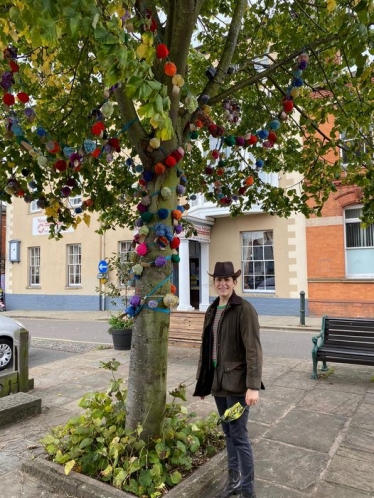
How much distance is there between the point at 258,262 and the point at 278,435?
11866 millimetres

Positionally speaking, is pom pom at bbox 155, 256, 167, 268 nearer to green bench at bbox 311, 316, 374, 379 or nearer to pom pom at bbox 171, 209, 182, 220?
pom pom at bbox 171, 209, 182, 220

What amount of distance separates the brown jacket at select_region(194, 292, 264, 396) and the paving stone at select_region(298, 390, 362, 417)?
7.61ft

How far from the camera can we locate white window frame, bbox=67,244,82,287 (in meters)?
20.5

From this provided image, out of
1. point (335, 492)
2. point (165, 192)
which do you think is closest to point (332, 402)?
point (335, 492)

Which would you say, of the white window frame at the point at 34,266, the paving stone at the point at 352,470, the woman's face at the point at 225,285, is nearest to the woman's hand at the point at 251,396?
the woman's face at the point at 225,285

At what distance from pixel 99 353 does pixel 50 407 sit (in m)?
3.37

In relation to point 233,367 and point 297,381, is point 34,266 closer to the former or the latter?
point 297,381

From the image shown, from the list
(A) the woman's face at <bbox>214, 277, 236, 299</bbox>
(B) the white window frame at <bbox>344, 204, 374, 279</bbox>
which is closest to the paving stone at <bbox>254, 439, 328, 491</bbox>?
(A) the woman's face at <bbox>214, 277, 236, 299</bbox>

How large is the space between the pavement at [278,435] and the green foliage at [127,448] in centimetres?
11

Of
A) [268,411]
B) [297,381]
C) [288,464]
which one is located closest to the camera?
[288,464]

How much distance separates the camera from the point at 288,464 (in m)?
3.42

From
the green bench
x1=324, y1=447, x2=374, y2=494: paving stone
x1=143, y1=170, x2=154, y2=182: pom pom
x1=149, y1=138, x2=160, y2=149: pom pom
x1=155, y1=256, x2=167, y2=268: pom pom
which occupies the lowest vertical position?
x1=324, y1=447, x2=374, y2=494: paving stone

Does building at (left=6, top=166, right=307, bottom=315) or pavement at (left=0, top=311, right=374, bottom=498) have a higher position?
building at (left=6, top=166, right=307, bottom=315)

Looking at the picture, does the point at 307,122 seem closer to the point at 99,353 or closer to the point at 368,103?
the point at 368,103
